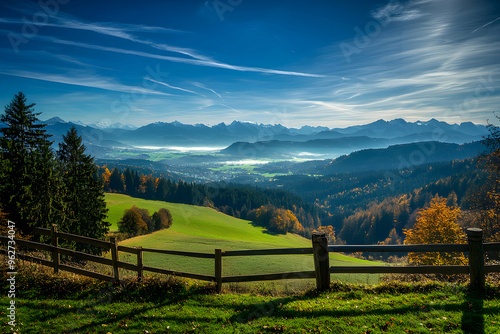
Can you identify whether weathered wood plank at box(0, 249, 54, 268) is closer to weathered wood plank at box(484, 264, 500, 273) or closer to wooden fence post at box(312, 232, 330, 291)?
wooden fence post at box(312, 232, 330, 291)

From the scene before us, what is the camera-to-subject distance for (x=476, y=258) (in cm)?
677

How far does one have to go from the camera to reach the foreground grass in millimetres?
5821

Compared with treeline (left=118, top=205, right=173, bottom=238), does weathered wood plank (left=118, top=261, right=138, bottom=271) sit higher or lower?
higher

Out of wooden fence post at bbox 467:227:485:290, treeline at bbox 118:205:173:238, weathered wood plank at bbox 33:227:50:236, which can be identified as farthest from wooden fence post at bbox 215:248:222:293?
treeline at bbox 118:205:173:238

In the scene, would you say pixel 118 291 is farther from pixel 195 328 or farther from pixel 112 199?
pixel 112 199

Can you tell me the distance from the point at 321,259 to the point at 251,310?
7.92 ft

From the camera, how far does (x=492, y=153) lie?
19500mm

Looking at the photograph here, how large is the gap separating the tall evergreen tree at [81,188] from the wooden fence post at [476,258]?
1516 inches

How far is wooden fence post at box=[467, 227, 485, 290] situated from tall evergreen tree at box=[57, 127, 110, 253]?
126 ft

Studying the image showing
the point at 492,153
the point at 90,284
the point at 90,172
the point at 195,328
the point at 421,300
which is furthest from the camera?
the point at 90,172

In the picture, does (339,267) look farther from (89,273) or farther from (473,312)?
(89,273)

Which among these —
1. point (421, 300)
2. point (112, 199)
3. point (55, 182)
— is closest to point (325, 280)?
point (421, 300)

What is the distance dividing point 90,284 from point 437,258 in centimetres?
3012

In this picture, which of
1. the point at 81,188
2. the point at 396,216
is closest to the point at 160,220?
the point at 81,188
